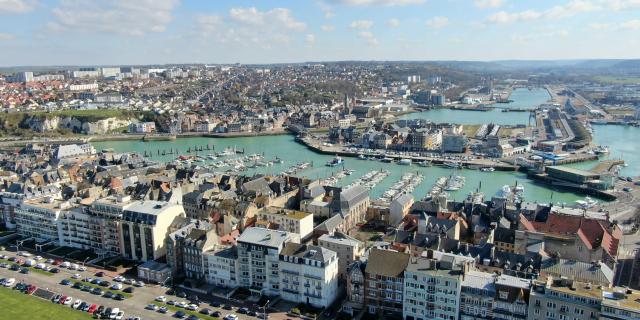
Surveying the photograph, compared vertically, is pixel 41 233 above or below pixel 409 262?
below

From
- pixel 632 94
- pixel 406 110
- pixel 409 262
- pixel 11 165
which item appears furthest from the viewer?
pixel 632 94

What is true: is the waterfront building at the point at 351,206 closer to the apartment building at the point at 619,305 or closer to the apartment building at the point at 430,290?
the apartment building at the point at 430,290

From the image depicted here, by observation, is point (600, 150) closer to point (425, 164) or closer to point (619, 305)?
point (425, 164)

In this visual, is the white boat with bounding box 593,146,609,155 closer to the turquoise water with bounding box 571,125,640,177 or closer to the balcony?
the turquoise water with bounding box 571,125,640,177

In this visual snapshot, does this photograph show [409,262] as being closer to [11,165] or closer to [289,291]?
[289,291]

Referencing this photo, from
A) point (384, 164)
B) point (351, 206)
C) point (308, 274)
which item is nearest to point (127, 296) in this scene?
point (308, 274)

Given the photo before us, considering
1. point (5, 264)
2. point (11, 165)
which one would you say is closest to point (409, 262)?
point (5, 264)
